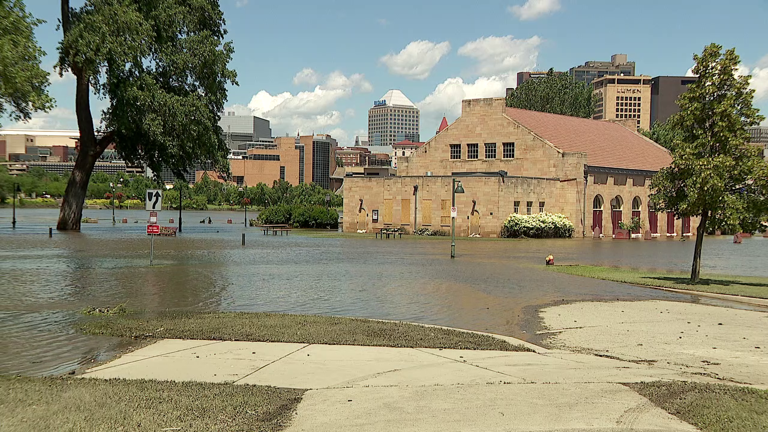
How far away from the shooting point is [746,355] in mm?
11992

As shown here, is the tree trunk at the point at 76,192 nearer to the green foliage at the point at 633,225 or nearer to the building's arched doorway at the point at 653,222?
the green foliage at the point at 633,225

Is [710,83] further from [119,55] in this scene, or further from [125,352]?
[119,55]

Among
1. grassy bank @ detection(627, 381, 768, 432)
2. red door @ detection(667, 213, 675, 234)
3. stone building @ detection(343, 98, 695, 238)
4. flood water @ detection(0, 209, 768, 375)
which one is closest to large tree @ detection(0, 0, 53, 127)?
flood water @ detection(0, 209, 768, 375)

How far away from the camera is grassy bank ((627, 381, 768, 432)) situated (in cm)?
729

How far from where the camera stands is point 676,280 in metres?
25.5

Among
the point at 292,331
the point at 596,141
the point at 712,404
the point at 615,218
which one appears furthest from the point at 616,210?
the point at 712,404

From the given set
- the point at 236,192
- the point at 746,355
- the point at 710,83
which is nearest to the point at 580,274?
the point at 710,83

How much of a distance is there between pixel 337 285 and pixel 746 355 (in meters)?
13.2

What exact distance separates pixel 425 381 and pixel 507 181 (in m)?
47.7

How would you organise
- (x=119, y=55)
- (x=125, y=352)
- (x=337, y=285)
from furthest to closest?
(x=119, y=55) < (x=337, y=285) < (x=125, y=352)

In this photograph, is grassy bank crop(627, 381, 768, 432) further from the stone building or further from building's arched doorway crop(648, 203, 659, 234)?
building's arched doorway crop(648, 203, 659, 234)

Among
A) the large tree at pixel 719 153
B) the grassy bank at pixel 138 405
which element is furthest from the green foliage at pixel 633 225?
the grassy bank at pixel 138 405

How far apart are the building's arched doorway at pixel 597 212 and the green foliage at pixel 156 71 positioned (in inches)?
1292

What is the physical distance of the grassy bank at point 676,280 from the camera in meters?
22.2
